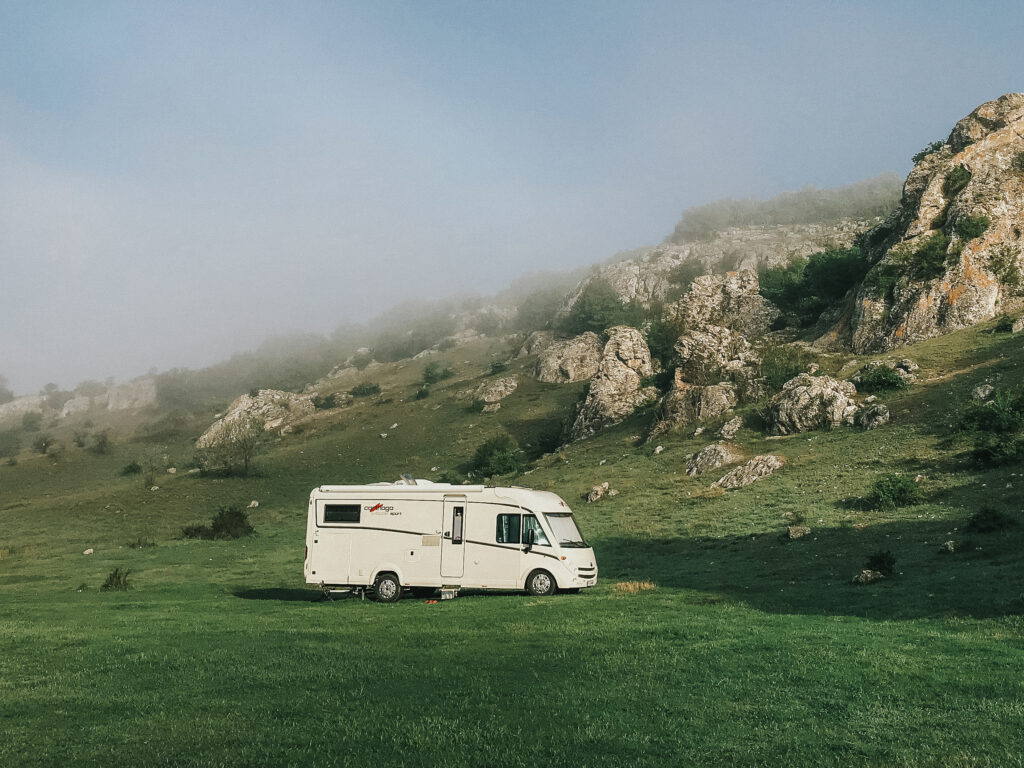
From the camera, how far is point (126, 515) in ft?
209

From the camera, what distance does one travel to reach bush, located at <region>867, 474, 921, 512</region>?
3253 centimetres

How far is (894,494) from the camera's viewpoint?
1293 inches

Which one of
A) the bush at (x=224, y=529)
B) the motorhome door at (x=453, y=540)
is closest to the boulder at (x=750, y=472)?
the motorhome door at (x=453, y=540)

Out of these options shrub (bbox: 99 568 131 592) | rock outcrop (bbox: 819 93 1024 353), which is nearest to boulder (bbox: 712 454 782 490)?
rock outcrop (bbox: 819 93 1024 353)

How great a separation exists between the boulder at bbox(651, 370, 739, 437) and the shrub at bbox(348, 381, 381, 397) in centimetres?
7395

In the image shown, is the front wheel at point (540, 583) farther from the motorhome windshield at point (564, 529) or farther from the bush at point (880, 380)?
the bush at point (880, 380)

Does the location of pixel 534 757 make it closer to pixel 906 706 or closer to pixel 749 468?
pixel 906 706

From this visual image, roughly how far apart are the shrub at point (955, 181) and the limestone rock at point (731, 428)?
36.4 meters

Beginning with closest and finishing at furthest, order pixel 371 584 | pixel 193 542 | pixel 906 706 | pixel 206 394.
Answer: pixel 906 706 → pixel 371 584 → pixel 193 542 → pixel 206 394

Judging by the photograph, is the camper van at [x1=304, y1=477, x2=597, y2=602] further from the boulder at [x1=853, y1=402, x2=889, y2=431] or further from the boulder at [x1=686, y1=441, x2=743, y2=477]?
the boulder at [x1=853, y1=402, x2=889, y2=431]

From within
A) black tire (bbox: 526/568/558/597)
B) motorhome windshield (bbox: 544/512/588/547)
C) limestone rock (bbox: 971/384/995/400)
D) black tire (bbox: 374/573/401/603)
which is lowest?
black tire (bbox: 374/573/401/603)

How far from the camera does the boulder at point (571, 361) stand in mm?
105125

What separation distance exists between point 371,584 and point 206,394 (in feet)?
584

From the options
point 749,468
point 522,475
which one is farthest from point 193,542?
point 749,468
